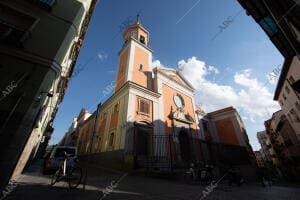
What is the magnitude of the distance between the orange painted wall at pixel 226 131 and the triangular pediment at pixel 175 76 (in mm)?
8157

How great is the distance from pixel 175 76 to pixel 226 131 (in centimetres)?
1287

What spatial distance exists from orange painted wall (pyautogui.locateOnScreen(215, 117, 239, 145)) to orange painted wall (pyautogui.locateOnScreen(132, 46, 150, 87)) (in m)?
16.1

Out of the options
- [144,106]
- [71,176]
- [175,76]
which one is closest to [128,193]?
[71,176]

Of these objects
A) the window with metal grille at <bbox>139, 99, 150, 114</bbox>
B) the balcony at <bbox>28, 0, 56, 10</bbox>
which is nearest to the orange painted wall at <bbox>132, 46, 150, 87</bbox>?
the window with metal grille at <bbox>139, 99, 150, 114</bbox>

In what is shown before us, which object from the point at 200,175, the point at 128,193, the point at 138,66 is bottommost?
the point at 128,193

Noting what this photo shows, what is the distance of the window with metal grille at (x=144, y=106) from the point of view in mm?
15327

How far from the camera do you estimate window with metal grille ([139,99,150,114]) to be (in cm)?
1533

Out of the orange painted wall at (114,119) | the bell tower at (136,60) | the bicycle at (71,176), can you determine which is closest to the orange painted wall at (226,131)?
the bell tower at (136,60)

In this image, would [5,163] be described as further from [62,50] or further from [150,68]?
[150,68]

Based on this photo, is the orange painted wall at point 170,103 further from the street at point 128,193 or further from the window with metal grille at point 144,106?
the street at point 128,193

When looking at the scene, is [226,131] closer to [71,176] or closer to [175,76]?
[175,76]

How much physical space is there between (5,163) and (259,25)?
15.3 metres

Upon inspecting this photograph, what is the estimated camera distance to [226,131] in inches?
948

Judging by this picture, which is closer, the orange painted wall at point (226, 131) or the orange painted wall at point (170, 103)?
the orange painted wall at point (170, 103)
